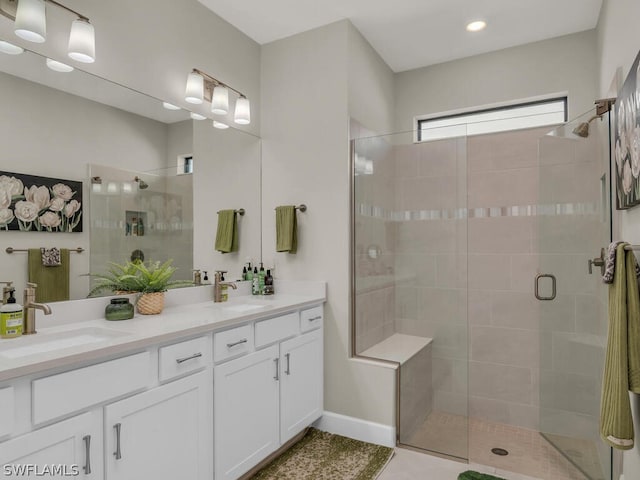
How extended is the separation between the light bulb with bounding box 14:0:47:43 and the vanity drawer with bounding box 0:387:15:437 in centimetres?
149

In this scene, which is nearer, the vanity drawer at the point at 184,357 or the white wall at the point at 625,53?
the white wall at the point at 625,53

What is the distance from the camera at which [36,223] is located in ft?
6.04

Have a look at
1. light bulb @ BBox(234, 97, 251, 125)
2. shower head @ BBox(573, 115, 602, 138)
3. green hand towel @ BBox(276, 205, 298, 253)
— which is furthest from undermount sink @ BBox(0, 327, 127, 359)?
shower head @ BBox(573, 115, 602, 138)

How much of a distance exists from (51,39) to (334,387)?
2603mm

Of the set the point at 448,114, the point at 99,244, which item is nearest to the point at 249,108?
the point at 99,244

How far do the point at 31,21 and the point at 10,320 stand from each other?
1.27 metres

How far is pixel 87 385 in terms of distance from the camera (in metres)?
1.41

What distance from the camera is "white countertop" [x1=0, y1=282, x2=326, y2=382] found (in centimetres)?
133

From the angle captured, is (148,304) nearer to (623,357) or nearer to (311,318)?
(311,318)

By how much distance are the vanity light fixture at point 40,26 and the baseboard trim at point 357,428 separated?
2.61 m

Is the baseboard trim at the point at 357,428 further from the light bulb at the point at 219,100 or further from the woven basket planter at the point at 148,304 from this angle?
the light bulb at the point at 219,100

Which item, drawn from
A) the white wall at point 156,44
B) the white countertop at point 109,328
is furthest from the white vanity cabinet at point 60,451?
the white wall at point 156,44

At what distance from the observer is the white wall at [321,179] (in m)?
2.81

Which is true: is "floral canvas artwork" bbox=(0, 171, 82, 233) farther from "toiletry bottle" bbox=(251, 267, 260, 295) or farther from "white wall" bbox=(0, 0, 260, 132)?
"toiletry bottle" bbox=(251, 267, 260, 295)
